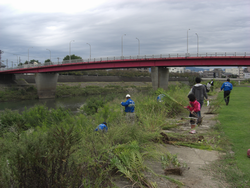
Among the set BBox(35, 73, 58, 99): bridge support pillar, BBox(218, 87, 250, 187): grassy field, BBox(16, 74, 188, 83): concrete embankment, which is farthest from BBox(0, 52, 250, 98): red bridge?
BBox(218, 87, 250, 187): grassy field

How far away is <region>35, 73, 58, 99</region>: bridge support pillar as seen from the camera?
160ft

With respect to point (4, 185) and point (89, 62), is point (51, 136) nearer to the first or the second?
point (4, 185)

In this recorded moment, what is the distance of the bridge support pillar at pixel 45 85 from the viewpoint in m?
48.7

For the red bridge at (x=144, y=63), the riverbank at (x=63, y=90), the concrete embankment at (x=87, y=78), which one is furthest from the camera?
the concrete embankment at (x=87, y=78)

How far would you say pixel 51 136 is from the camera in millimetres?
3449

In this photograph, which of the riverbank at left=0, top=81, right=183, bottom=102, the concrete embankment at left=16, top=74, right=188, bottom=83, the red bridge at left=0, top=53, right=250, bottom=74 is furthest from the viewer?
the concrete embankment at left=16, top=74, right=188, bottom=83

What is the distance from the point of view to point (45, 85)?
49.4m

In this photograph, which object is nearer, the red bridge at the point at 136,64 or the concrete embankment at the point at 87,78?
the red bridge at the point at 136,64

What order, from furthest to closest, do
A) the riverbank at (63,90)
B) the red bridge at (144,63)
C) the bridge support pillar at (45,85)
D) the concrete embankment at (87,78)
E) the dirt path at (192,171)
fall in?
the concrete embankment at (87,78) → the bridge support pillar at (45,85) → the riverbank at (63,90) → the red bridge at (144,63) → the dirt path at (192,171)

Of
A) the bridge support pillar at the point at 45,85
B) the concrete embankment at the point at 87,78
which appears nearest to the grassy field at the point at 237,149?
the bridge support pillar at the point at 45,85

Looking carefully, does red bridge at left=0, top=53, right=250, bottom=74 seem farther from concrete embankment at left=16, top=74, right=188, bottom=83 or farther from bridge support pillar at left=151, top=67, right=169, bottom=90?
concrete embankment at left=16, top=74, right=188, bottom=83

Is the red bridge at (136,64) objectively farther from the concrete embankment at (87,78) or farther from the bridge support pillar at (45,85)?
the concrete embankment at (87,78)

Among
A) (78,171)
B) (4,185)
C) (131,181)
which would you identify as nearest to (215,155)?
(131,181)

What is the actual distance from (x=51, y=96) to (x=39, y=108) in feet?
132
